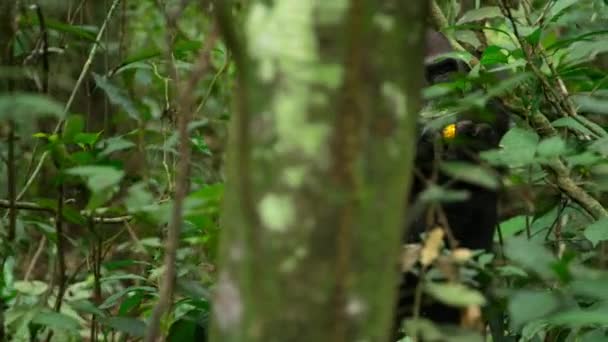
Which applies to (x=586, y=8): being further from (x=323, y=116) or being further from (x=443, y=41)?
(x=323, y=116)

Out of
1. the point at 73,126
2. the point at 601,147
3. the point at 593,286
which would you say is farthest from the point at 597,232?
the point at 73,126

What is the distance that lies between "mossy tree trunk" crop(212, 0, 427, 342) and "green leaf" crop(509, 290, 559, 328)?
0.27m

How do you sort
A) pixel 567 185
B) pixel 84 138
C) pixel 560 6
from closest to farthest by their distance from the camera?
1. pixel 84 138
2. pixel 560 6
3. pixel 567 185

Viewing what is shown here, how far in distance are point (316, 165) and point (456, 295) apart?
31 centimetres

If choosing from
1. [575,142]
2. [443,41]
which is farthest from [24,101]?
[443,41]

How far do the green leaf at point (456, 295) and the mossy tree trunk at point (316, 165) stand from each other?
17cm

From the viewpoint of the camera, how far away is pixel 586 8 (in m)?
3.62

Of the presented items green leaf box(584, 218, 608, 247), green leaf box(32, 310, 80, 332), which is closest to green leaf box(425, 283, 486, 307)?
green leaf box(32, 310, 80, 332)

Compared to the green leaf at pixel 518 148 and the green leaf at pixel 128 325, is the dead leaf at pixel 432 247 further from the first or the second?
the green leaf at pixel 128 325

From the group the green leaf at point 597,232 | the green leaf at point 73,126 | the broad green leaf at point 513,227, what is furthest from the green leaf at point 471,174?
the broad green leaf at point 513,227

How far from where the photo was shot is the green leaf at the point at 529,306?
1.19 m

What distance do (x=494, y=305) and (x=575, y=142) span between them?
0.63m

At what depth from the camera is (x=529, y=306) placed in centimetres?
121

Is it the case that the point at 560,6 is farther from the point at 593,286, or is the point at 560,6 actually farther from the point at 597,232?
the point at 593,286
